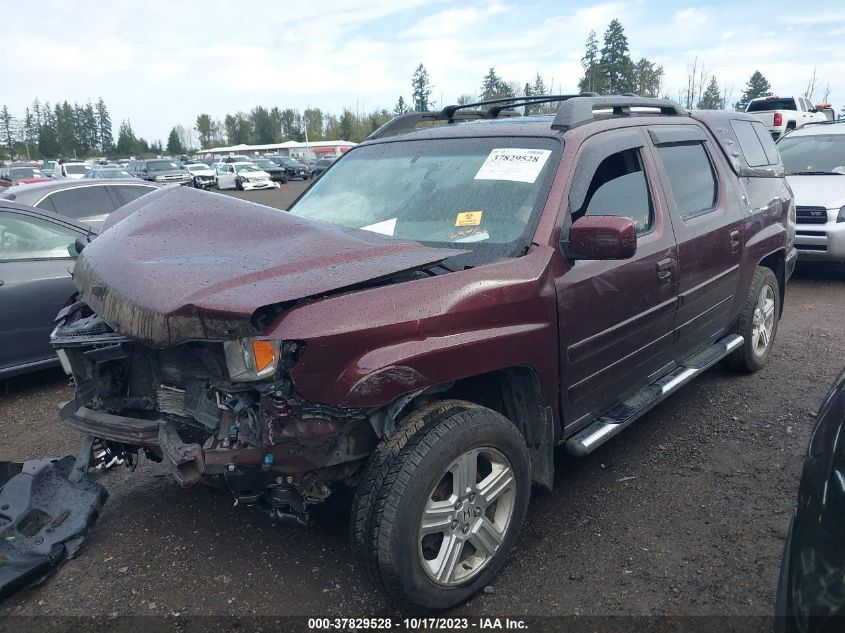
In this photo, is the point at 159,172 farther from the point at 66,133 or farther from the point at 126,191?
the point at 66,133

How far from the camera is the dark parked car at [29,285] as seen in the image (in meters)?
4.88

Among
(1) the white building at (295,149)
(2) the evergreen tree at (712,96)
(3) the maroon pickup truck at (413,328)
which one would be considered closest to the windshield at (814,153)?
(3) the maroon pickup truck at (413,328)

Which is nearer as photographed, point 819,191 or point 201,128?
point 819,191

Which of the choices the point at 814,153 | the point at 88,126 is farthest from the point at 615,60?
the point at 88,126

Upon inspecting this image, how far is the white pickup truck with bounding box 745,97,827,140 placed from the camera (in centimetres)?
2047

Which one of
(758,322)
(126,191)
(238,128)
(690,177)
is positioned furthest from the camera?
(238,128)

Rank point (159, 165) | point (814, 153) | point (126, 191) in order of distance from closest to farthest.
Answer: point (126, 191), point (814, 153), point (159, 165)

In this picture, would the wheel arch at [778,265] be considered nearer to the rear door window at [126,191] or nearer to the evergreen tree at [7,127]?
the rear door window at [126,191]

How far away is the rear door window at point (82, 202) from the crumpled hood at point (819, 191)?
28.6ft

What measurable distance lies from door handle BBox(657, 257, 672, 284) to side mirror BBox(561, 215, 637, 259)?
2.46ft

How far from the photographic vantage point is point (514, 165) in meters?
3.14

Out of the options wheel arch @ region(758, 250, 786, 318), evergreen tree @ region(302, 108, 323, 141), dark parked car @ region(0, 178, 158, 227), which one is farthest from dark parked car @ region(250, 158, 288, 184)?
evergreen tree @ region(302, 108, 323, 141)

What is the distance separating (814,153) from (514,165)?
817cm

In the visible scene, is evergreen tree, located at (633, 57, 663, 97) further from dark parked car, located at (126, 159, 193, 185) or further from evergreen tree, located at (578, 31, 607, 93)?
dark parked car, located at (126, 159, 193, 185)
